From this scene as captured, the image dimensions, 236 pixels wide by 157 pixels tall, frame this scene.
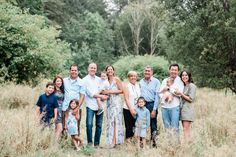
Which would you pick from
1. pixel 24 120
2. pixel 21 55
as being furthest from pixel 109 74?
pixel 21 55

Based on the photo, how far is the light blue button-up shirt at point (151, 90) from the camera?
9125 millimetres

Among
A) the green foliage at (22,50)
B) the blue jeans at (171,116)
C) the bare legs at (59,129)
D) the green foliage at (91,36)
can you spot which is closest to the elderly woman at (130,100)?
the blue jeans at (171,116)

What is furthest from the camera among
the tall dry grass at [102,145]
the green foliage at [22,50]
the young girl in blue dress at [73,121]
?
the green foliage at [22,50]

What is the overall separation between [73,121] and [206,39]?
539cm

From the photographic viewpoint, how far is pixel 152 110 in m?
9.21

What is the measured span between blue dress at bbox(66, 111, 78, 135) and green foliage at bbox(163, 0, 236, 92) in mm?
4581

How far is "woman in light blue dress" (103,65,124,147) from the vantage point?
9305 millimetres

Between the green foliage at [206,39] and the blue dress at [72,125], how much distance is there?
15.0ft

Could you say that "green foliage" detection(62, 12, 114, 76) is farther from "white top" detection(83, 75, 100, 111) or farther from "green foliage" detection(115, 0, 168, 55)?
"white top" detection(83, 75, 100, 111)

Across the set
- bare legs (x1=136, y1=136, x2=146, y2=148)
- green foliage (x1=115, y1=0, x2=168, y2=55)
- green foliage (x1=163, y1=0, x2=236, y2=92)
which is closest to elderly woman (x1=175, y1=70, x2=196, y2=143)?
bare legs (x1=136, y1=136, x2=146, y2=148)

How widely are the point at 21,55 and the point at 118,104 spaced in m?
11.0

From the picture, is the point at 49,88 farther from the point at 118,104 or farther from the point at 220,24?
the point at 220,24

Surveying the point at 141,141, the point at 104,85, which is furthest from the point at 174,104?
the point at 104,85

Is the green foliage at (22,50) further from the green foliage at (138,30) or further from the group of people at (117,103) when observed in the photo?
the green foliage at (138,30)
